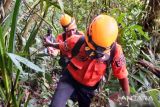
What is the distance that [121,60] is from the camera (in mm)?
3762

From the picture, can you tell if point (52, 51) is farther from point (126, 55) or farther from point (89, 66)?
point (89, 66)

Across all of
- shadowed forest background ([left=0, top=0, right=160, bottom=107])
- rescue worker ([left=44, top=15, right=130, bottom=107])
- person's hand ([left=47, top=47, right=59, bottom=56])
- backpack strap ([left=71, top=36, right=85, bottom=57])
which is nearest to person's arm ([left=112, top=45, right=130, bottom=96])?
rescue worker ([left=44, top=15, right=130, bottom=107])

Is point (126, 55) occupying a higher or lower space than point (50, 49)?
lower

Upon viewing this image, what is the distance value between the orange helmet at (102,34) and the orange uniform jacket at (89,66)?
0.17 meters

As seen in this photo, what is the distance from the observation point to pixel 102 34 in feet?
11.7

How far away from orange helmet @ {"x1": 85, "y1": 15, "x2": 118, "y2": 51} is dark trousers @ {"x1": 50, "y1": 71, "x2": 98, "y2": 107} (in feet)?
2.02

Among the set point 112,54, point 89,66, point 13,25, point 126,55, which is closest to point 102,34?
point 112,54

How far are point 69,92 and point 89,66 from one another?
0.43 meters

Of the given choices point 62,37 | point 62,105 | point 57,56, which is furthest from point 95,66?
point 57,56

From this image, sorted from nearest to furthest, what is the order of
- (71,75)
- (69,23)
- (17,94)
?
(17,94), (71,75), (69,23)

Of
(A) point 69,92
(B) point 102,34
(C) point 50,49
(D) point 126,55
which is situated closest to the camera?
(B) point 102,34

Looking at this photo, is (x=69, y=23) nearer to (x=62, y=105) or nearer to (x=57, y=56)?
(x=57, y=56)

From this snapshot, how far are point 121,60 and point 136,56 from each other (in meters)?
1.52

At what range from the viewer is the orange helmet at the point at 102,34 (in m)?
3.57
